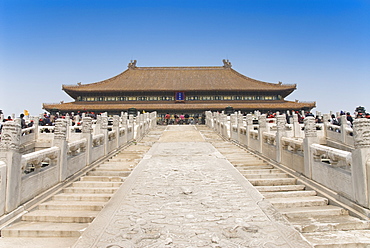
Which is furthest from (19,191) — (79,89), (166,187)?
(79,89)

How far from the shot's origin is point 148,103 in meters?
40.0

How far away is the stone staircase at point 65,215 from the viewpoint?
392 cm

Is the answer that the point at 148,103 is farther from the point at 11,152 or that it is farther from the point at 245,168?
the point at 11,152

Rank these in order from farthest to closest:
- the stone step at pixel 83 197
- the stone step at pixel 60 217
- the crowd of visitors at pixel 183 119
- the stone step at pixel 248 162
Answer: the crowd of visitors at pixel 183 119, the stone step at pixel 248 162, the stone step at pixel 83 197, the stone step at pixel 60 217

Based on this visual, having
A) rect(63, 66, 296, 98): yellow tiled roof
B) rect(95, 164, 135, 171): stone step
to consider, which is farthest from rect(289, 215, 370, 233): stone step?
rect(63, 66, 296, 98): yellow tiled roof

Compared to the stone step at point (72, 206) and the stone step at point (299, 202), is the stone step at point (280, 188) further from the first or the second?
the stone step at point (72, 206)

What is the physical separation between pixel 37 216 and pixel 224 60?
4704 centimetres

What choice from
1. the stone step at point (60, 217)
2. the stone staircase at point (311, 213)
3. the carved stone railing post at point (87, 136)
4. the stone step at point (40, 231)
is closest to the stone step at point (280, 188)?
the stone staircase at point (311, 213)

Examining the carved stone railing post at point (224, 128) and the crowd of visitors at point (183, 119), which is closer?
the carved stone railing post at point (224, 128)

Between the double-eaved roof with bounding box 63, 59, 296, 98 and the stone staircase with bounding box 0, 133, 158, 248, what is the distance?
111 ft

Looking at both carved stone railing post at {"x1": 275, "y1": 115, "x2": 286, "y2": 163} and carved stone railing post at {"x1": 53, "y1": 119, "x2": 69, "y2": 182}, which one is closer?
carved stone railing post at {"x1": 53, "y1": 119, "x2": 69, "y2": 182}

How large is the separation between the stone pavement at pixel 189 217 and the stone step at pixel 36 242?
365 mm

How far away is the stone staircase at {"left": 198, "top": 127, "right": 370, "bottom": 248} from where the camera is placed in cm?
378

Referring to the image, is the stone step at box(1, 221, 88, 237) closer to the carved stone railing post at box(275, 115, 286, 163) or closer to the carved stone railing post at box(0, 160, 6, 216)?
the carved stone railing post at box(0, 160, 6, 216)
